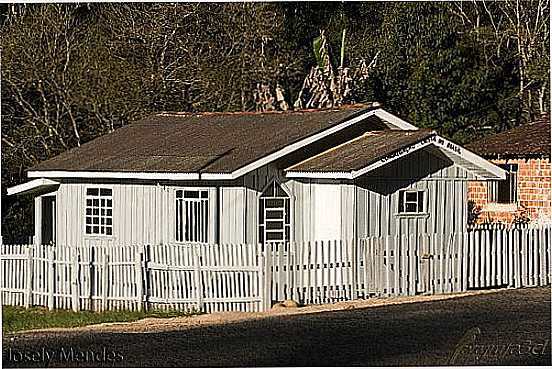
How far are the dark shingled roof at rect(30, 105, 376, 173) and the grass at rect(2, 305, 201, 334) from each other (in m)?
2.76

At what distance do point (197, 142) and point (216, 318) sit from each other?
5.16 meters

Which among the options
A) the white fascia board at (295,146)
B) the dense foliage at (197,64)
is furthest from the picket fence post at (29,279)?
the dense foliage at (197,64)

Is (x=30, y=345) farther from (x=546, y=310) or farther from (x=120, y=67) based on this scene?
(x=120, y=67)

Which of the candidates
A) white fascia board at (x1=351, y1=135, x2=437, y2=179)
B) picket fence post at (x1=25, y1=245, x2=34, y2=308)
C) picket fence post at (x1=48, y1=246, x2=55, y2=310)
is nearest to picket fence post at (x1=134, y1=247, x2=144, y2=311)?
picket fence post at (x1=48, y1=246, x2=55, y2=310)

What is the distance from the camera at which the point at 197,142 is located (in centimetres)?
2445

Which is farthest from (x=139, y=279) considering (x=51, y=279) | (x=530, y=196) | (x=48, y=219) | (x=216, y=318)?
(x=530, y=196)

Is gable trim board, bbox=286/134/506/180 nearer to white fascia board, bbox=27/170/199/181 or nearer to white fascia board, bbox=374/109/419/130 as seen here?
white fascia board, bbox=374/109/419/130

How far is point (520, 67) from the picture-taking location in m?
37.9

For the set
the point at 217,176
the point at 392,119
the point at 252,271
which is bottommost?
the point at 252,271

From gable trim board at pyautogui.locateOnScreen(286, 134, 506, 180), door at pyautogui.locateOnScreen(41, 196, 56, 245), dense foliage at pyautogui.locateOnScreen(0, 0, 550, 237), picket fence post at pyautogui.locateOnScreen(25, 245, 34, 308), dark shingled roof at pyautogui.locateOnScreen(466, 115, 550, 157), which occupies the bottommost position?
picket fence post at pyautogui.locateOnScreen(25, 245, 34, 308)

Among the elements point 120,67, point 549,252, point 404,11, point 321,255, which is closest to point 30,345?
point 321,255

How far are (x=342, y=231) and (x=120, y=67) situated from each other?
12.2m

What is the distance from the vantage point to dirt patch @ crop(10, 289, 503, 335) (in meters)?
19.4

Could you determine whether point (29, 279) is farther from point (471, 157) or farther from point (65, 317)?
point (471, 157)
